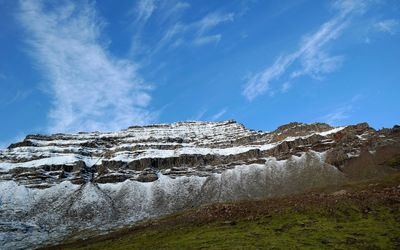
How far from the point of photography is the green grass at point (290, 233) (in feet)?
263

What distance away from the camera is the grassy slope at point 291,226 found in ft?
269

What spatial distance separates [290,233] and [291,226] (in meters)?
5.10

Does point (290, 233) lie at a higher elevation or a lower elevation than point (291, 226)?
lower

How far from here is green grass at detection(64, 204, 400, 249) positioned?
80188mm

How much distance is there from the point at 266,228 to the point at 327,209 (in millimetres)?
16306

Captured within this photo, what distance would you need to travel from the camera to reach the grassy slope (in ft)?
269

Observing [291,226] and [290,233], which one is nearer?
[290,233]

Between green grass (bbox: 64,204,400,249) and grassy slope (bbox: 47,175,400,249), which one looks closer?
green grass (bbox: 64,204,400,249)

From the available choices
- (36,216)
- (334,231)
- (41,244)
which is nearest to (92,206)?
(36,216)

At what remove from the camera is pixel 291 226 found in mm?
95562

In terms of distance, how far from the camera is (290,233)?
90.6m

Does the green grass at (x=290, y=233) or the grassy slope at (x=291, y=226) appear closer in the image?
the green grass at (x=290, y=233)

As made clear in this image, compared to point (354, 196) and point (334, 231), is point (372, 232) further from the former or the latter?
point (354, 196)

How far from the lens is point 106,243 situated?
116 meters
